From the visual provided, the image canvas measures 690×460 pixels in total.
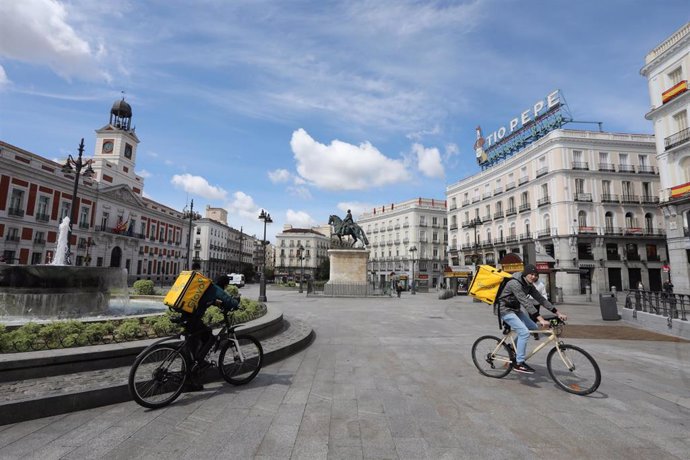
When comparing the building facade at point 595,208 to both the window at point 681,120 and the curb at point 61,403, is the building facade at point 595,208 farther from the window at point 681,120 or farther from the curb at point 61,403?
the curb at point 61,403

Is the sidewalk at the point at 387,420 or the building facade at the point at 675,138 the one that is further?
the building facade at the point at 675,138

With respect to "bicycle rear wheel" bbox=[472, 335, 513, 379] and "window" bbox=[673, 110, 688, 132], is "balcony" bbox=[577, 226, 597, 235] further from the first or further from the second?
"bicycle rear wheel" bbox=[472, 335, 513, 379]

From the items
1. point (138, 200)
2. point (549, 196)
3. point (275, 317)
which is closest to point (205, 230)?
point (138, 200)

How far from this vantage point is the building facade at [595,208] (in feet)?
119

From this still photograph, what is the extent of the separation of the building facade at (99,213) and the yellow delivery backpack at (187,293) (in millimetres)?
24311

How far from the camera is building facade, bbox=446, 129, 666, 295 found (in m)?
36.4

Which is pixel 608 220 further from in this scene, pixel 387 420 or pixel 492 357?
pixel 387 420

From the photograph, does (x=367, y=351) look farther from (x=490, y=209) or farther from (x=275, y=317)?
(x=490, y=209)

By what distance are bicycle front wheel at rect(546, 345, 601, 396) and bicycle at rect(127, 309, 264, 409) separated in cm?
451

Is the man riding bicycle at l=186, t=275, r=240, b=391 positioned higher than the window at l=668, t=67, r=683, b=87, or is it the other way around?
the window at l=668, t=67, r=683, b=87

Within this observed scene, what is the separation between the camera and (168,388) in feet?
14.6

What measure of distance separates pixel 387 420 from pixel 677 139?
30.3 meters

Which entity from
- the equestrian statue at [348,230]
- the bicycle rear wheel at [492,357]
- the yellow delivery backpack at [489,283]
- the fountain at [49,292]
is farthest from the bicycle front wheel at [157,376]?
the equestrian statue at [348,230]

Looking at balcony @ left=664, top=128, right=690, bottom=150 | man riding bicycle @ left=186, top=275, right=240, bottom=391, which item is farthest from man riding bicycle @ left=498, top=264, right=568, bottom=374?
balcony @ left=664, top=128, right=690, bottom=150
